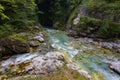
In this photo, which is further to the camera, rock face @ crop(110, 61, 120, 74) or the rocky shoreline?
the rocky shoreline

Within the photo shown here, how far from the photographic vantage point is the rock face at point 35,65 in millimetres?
11289

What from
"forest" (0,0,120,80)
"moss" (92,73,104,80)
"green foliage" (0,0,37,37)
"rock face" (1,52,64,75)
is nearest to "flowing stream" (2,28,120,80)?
"forest" (0,0,120,80)

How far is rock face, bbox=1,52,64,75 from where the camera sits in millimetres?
11289

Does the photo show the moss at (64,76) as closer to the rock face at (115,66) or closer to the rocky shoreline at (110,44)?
the rock face at (115,66)

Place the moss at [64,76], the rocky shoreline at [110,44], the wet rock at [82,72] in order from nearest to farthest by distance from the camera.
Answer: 1. the moss at [64,76]
2. the wet rock at [82,72]
3. the rocky shoreline at [110,44]

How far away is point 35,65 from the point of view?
11.8 metres

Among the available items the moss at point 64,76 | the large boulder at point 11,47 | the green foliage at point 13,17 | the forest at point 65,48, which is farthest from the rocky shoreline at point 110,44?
the large boulder at point 11,47

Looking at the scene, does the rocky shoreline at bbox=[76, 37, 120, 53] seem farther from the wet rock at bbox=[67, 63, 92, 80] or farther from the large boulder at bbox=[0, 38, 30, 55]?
the large boulder at bbox=[0, 38, 30, 55]

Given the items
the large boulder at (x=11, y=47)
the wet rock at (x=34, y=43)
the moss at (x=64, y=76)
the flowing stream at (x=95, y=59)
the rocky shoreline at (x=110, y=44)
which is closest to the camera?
the moss at (x=64, y=76)

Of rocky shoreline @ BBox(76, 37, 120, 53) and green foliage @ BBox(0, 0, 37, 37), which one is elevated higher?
green foliage @ BBox(0, 0, 37, 37)

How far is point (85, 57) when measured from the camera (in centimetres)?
1528

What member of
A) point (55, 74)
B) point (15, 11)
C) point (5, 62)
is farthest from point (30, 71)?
point (15, 11)

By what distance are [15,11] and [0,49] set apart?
20.2ft

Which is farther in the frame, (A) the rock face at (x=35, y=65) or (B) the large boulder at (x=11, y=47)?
(B) the large boulder at (x=11, y=47)
